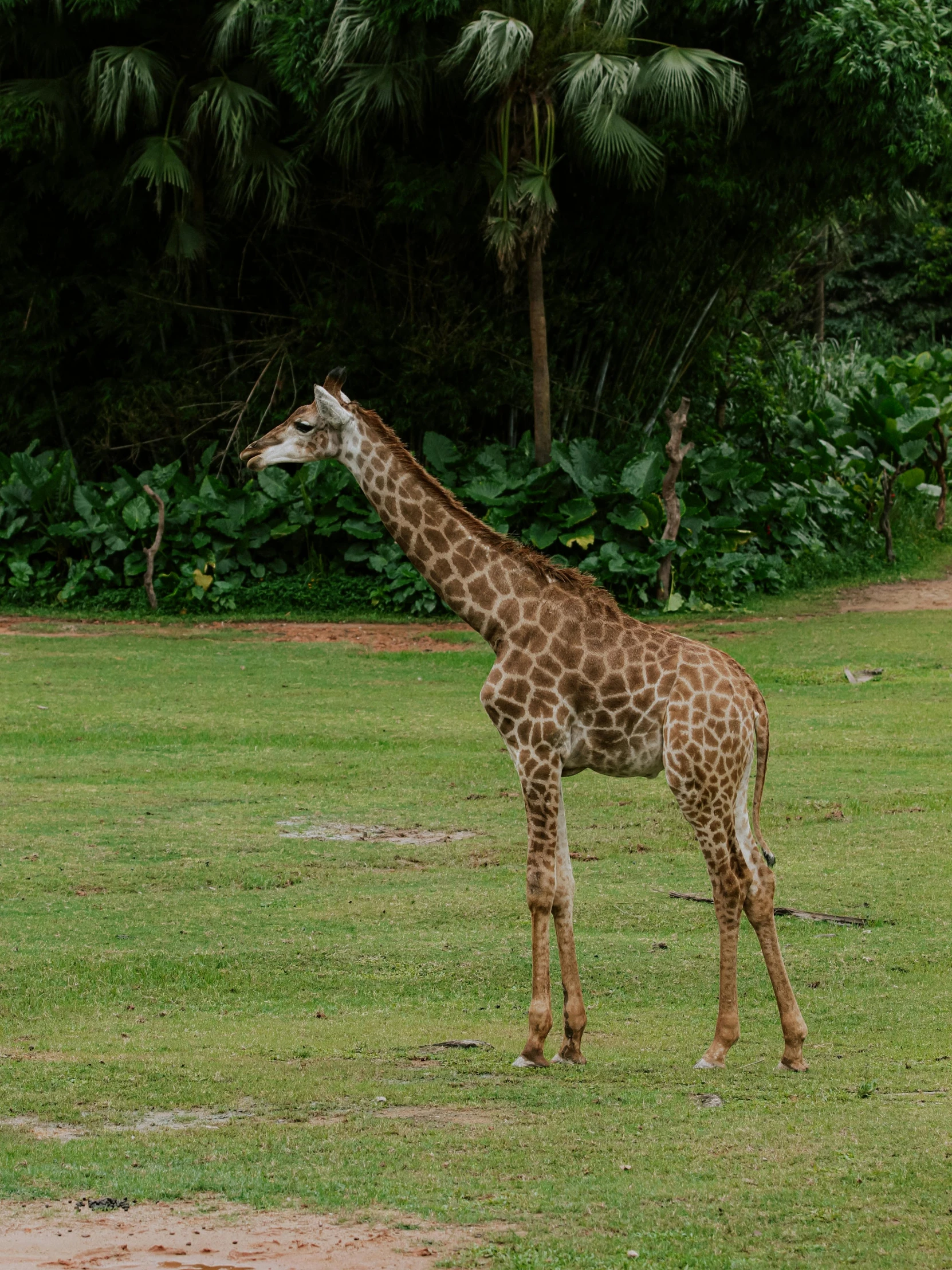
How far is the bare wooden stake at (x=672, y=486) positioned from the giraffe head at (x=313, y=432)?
12.9m

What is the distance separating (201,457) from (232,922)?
1495 centimetres

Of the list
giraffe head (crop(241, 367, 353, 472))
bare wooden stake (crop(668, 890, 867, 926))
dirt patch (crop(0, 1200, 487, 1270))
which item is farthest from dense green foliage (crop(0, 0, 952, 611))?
dirt patch (crop(0, 1200, 487, 1270))

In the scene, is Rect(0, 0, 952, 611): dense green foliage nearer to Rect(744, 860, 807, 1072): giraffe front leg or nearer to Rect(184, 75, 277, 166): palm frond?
Rect(184, 75, 277, 166): palm frond

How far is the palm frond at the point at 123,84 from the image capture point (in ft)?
66.3

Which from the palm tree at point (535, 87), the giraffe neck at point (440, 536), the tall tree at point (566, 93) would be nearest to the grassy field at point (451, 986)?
the giraffe neck at point (440, 536)

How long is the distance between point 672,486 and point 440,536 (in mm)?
13527

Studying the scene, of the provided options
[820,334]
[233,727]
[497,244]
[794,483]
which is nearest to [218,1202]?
[233,727]

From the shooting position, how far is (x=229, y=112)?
65.8 feet

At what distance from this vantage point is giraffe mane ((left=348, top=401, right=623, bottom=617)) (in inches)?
280

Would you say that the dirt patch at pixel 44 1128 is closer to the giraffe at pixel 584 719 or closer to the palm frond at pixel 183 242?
the giraffe at pixel 584 719

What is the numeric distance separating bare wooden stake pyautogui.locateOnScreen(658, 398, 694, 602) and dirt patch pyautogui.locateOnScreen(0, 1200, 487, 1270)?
16.0m

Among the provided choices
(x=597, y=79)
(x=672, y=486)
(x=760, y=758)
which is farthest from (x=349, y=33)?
(x=760, y=758)

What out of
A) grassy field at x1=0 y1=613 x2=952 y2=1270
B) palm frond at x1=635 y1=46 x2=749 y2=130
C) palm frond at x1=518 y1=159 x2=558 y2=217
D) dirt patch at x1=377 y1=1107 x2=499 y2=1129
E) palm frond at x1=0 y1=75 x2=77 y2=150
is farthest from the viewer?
palm frond at x1=0 y1=75 x2=77 y2=150

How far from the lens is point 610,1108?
5.88m
